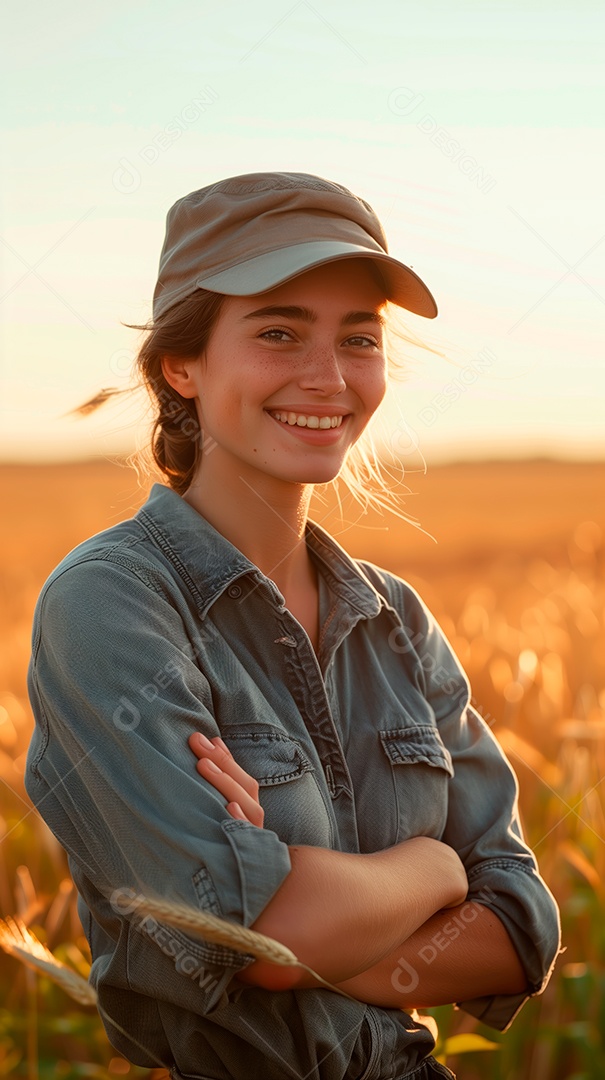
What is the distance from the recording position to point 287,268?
1.78 metres

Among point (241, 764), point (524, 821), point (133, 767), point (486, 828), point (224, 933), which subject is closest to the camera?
point (224, 933)

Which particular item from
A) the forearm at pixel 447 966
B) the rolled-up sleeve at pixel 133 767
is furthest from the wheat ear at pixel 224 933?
the forearm at pixel 447 966

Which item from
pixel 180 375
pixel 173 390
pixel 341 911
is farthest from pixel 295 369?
pixel 341 911

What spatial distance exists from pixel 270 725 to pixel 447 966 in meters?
0.54

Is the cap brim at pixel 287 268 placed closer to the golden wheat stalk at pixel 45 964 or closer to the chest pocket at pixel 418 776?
the chest pocket at pixel 418 776

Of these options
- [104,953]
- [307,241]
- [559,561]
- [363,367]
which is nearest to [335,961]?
[104,953]

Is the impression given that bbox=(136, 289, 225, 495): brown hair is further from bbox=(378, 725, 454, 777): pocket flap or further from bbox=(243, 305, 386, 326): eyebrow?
bbox=(378, 725, 454, 777): pocket flap

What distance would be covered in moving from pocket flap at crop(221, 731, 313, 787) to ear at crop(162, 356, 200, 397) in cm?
67

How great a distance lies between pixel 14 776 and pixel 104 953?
74.2 inches

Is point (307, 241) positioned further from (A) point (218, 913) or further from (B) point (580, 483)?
(B) point (580, 483)

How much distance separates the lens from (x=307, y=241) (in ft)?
6.15

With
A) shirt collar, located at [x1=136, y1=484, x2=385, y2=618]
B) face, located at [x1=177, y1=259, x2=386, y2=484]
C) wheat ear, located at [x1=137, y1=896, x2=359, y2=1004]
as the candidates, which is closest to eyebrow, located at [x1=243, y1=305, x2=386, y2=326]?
face, located at [x1=177, y1=259, x2=386, y2=484]

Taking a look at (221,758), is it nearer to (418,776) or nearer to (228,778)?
(228,778)

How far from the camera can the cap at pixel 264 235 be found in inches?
72.7
